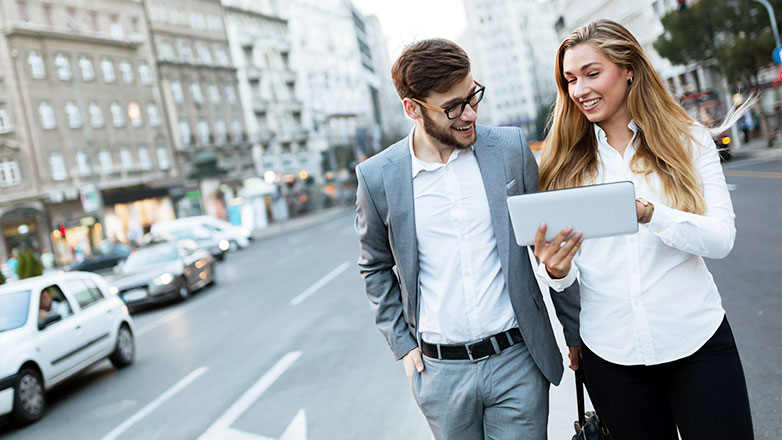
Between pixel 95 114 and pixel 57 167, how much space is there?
5.05 m

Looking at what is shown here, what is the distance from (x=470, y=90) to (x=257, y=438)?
3.86m

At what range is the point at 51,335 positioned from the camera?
7.84 m

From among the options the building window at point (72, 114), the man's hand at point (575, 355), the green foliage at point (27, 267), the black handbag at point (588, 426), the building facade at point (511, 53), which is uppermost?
the building facade at point (511, 53)

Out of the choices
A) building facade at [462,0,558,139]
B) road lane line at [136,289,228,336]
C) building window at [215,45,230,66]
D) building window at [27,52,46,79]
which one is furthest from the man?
building facade at [462,0,558,139]

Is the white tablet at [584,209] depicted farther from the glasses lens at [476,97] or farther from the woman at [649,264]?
the glasses lens at [476,97]

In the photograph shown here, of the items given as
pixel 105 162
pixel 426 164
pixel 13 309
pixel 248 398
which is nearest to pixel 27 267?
pixel 13 309

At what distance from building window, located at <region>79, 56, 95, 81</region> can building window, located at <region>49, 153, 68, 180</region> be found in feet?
20.6

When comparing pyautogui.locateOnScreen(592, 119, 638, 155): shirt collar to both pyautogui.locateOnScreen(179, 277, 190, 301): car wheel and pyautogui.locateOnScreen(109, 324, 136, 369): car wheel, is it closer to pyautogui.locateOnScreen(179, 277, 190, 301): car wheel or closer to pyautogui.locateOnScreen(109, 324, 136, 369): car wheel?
pyautogui.locateOnScreen(109, 324, 136, 369): car wheel

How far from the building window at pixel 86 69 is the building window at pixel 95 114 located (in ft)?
5.72

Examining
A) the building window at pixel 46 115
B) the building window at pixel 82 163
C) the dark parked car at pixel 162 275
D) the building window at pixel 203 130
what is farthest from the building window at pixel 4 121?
the dark parked car at pixel 162 275

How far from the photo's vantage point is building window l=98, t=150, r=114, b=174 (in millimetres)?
42250

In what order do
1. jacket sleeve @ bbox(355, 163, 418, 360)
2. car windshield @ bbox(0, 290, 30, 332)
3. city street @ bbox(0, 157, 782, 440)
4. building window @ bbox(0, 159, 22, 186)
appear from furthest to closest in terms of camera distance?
building window @ bbox(0, 159, 22, 186), car windshield @ bbox(0, 290, 30, 332), city street @ bbox(0, 157, 782, 440), jacket sleeve @ bbox(355, 163, 418, 360)

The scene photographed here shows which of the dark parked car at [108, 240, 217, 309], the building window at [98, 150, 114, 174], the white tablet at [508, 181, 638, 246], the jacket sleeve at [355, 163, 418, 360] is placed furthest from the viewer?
the building window at [98, 150, 114, 174]

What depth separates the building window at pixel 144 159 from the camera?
4606 cm
